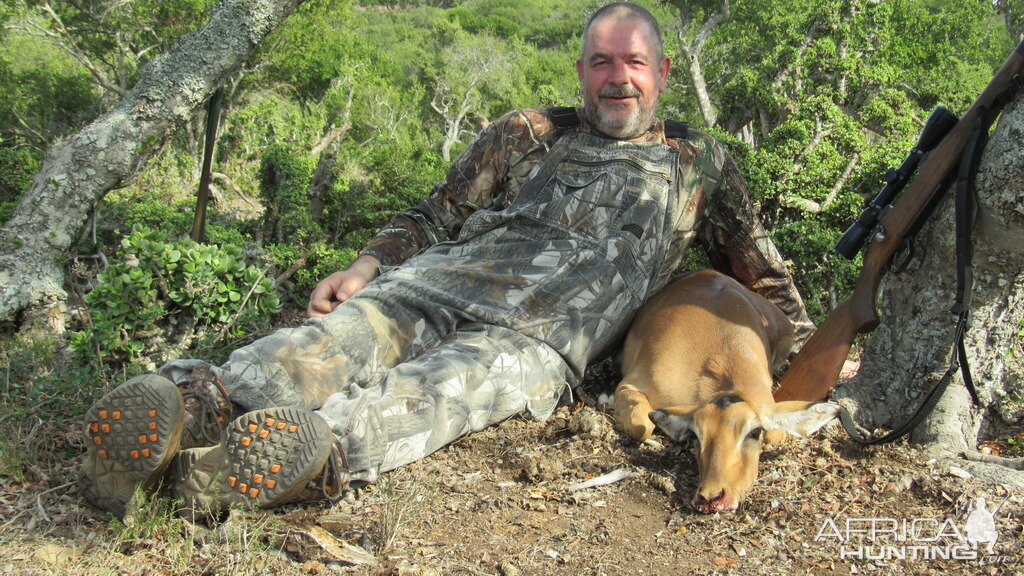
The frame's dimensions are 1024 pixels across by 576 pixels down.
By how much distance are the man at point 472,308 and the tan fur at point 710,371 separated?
0.17 meters

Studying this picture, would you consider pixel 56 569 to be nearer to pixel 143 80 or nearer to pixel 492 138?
pixel 492 138

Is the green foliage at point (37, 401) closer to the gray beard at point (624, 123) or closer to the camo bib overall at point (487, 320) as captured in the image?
the camo bib overall at point (487, 320)

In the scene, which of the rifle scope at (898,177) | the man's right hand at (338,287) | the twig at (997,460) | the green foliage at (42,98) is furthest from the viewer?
the green foliage at (42,98)

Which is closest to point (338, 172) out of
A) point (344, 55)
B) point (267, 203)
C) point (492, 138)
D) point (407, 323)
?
point (267, 203)

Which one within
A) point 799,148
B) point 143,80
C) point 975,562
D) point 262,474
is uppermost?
point 143,80

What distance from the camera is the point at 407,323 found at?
12.3 ft

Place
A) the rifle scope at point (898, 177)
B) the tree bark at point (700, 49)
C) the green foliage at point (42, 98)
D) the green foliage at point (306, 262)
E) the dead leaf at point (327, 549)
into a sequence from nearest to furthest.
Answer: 1. the dead leaf at point (327, 549)
2. the rifle scope at point (898, 177)
3. the green foliage at point (306, 262)
4. the tree bark at point (700, 49)
5. the green foliage at point (42, 98)

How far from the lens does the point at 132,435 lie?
2.52 metres

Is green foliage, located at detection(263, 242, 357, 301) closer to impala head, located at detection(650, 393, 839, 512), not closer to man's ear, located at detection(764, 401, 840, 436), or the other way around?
impala head, located at detection(650, 393, 839, 512)

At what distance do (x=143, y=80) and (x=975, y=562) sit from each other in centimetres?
517

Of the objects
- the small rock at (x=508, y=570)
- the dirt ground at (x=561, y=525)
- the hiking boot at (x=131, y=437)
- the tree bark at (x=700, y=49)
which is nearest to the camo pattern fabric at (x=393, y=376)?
the dirt ground at (x=561, y=525)

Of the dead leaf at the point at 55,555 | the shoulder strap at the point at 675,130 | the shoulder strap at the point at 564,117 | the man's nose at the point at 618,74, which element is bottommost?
the dead leaf at the point at 55,555

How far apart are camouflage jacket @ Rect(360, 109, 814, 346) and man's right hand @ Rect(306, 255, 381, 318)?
14 centimetres

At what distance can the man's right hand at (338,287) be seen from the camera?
391 cm
